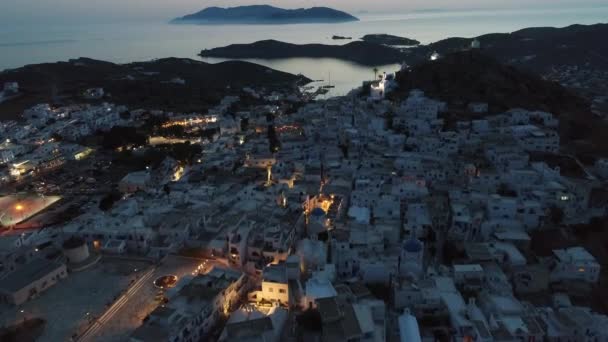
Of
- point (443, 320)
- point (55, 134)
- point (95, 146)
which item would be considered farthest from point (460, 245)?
point (55, 134)

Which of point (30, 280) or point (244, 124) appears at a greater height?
point (244, 124)

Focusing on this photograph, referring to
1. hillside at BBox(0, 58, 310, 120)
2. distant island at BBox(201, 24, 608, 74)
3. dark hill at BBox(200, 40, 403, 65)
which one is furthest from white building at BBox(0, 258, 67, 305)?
dark hill at BBox(200, 40, 403, 65)

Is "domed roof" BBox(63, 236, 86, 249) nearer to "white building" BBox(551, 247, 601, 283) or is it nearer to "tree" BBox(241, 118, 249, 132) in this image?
"white building" BBox(551, 247, 601, 283)

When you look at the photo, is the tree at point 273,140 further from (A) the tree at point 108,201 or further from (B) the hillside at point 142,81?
(B) the hillside at point 142,81

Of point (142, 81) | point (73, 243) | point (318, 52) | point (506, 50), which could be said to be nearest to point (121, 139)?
point (73, 243)

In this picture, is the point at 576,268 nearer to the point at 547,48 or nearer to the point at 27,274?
the point at 27,274
